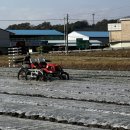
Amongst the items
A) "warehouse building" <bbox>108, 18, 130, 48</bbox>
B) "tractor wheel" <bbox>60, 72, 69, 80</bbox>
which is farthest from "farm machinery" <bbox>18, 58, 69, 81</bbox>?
"warehouse building" <bbox>108, 18, 130, 48</bbox>

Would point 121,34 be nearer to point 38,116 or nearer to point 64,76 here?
point 64,76

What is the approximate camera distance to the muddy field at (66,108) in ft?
32.0

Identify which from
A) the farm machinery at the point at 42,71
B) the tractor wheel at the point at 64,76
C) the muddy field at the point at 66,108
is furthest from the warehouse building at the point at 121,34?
the muddy field at the point at 66,108

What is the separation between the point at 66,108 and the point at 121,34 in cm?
9462

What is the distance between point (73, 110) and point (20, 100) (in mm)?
2997

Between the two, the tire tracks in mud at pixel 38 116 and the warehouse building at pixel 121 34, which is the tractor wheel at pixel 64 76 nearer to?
the tire tracks in mud at pixel 38 116

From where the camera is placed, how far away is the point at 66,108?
39.7ft

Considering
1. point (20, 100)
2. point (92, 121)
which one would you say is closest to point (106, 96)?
point (20, 100)

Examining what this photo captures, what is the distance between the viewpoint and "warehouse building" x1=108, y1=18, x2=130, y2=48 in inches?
4077

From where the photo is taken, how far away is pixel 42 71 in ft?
71.1

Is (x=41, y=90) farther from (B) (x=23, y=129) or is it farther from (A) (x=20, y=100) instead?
(B) (x=23, y=129)

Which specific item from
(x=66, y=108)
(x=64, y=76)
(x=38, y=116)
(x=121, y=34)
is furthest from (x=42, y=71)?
(x=121, y=34)

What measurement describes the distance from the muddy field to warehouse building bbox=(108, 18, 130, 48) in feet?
284

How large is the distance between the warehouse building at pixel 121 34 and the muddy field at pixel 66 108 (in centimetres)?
8656
